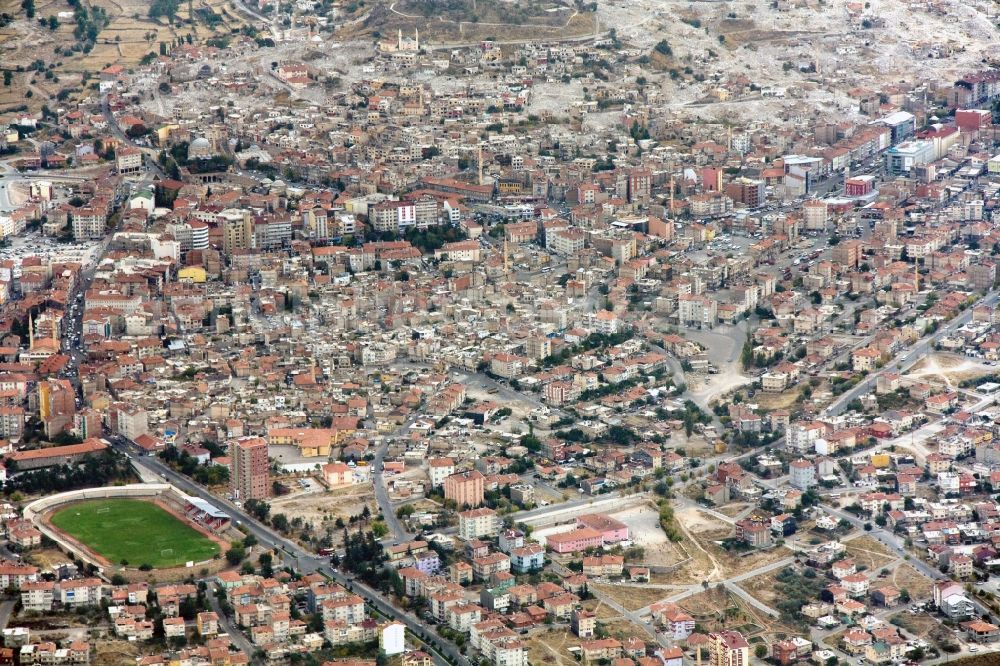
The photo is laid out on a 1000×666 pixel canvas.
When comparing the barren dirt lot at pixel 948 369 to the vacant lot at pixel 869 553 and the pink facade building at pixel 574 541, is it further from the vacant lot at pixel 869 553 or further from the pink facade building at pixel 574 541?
the pink facade building at pixel 574 541

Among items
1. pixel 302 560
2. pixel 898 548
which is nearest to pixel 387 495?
pixel 302 560

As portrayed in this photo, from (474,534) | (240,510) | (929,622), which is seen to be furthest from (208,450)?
(929,622)

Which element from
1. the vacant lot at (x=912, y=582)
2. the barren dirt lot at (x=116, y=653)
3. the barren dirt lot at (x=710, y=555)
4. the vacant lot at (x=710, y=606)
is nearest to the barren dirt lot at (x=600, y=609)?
the vacant lot at (x=710, y=606)

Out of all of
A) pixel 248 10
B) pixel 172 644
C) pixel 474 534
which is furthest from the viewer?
pixel 248 10

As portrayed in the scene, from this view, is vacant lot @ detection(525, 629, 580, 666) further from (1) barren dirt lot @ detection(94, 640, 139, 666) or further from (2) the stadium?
(2) the stadium

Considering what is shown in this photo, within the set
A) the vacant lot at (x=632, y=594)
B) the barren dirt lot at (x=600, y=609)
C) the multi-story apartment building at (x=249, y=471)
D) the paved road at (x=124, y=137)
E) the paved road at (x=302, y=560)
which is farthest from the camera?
the paved road at (x=124, y=137)

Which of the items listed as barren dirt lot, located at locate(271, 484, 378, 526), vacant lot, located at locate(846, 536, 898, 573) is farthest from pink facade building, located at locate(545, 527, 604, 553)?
vacant lot, located at locate(846, 536, 898, 573)

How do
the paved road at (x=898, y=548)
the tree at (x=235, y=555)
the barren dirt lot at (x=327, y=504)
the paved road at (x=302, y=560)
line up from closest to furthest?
the paved road at (x=302, y=560)
the paved road at (x=898, y=548)
the tree at (x=235, y=555)
the barren dirt lot at (x=327, y=504)

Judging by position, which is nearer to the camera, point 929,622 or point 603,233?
point 929,622

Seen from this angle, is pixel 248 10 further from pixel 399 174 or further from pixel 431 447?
pixel 431 447
